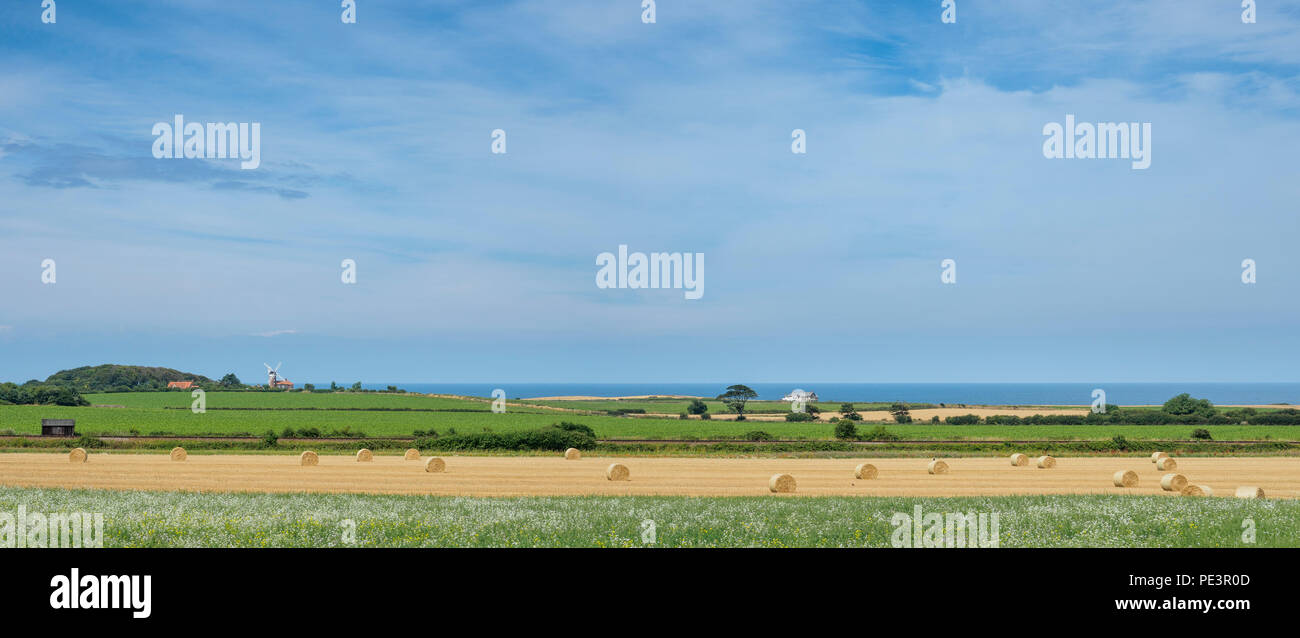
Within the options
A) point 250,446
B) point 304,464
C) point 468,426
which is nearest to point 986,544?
point 304,464

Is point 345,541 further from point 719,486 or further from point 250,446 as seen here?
point 250,446

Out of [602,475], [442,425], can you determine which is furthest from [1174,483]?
[442,425]

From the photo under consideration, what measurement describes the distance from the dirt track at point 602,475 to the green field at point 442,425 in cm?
1803

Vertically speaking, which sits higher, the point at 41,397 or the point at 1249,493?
the point at 41,397

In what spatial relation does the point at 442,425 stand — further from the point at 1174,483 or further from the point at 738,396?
the point at 738,396

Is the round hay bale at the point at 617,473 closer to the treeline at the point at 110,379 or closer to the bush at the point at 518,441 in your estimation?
the bush at the point at 518,441

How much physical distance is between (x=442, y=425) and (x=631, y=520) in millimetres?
60784

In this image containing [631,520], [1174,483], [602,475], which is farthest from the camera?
[602,475]

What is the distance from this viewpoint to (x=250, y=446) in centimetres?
5775

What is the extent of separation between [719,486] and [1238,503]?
1791cm

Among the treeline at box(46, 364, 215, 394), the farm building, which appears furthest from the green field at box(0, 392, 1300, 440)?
the treeline at box(46, 364, 215, 394)

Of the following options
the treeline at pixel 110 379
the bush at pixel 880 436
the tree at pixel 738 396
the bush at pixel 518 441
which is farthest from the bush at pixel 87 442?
the treeline at pixel 110 379

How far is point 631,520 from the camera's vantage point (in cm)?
2298
